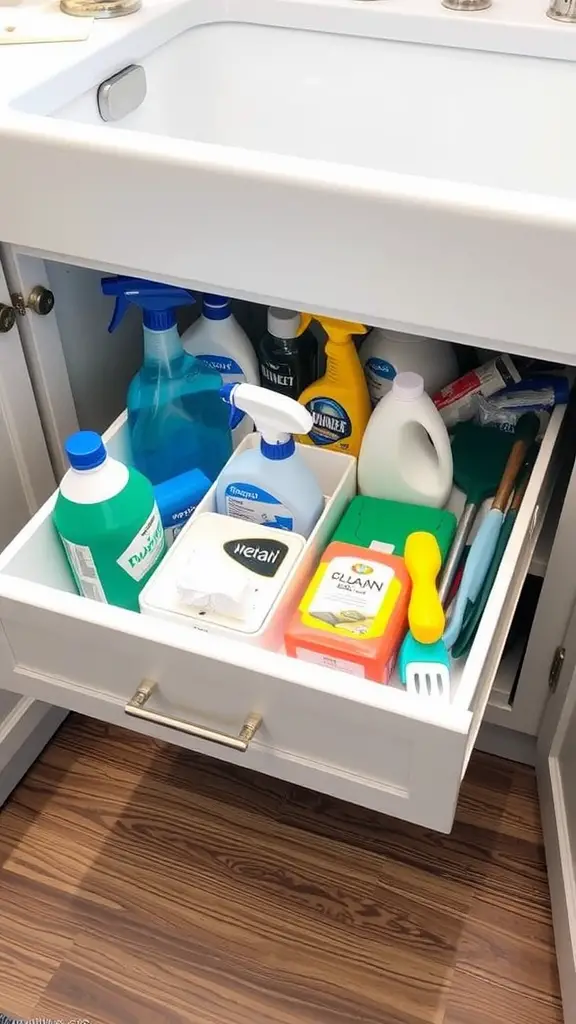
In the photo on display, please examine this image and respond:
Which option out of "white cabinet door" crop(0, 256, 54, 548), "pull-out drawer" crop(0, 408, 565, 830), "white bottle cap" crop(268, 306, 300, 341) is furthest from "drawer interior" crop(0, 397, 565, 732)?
"white bottle cap" crop(268, 306, 300, 341)

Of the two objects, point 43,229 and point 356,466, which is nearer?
point 43,229

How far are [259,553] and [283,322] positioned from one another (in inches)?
11.2

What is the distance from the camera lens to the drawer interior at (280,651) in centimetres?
69

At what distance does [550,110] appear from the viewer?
0.94 metres

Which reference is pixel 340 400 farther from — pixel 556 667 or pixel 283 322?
pixel 556 667

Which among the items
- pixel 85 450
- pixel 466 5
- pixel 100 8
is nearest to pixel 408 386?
pixel 85 450

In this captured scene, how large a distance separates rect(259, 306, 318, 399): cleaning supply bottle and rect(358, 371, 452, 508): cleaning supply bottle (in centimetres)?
14

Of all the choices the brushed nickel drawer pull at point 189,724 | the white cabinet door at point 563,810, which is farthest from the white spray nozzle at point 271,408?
the white cabinet door at point 563,810

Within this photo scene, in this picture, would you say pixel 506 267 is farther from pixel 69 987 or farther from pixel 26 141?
pixel 69 987

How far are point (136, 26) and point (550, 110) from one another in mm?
421

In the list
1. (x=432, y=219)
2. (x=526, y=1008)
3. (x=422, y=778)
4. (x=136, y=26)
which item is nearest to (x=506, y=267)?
(x=432, y=219)

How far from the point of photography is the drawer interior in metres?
0.69

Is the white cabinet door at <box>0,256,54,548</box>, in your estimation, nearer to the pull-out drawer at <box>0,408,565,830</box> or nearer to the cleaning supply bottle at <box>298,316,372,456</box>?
the pull-out drawer at <box>0,408,565,830</box>

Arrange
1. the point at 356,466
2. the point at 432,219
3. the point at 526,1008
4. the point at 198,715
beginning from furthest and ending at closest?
the point at 526,1008
the point at 356,466
the point at 198,715
the point at 432,219
